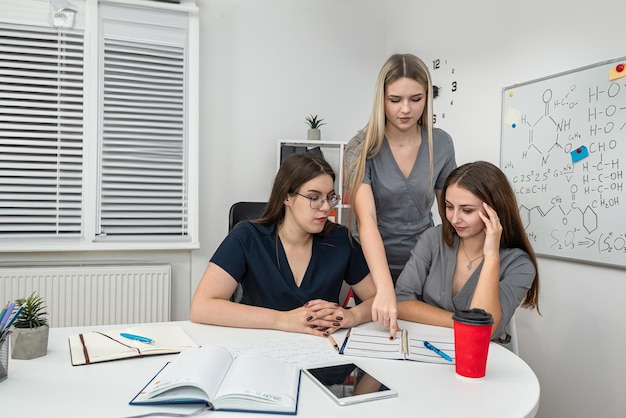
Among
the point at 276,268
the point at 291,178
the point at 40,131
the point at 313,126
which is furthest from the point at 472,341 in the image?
the point at 40,131

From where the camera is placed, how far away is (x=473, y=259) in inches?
60.7

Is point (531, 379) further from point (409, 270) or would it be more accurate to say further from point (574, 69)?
point (574, 69)

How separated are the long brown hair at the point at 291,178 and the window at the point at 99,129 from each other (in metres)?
1.67

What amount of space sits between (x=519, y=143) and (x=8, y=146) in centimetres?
303

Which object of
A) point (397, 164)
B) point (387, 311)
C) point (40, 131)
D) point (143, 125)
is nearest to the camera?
point (387, 311)

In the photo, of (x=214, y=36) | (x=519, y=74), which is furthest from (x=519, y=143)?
(x=214, y=36)

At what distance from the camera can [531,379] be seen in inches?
40.7

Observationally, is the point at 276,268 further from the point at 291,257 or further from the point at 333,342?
the point at 333,342

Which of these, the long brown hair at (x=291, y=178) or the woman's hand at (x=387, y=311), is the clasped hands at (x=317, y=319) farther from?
the long brown hair at (x=291, y=178)

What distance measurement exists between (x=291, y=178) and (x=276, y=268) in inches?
12.2

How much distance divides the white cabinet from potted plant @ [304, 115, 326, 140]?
0.06 metres

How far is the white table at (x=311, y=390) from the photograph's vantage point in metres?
0.82

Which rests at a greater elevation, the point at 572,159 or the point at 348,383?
the point at 572,159

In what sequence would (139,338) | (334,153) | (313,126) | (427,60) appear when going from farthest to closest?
(334,153)
(313,126)
(427,60)
(139,338)
